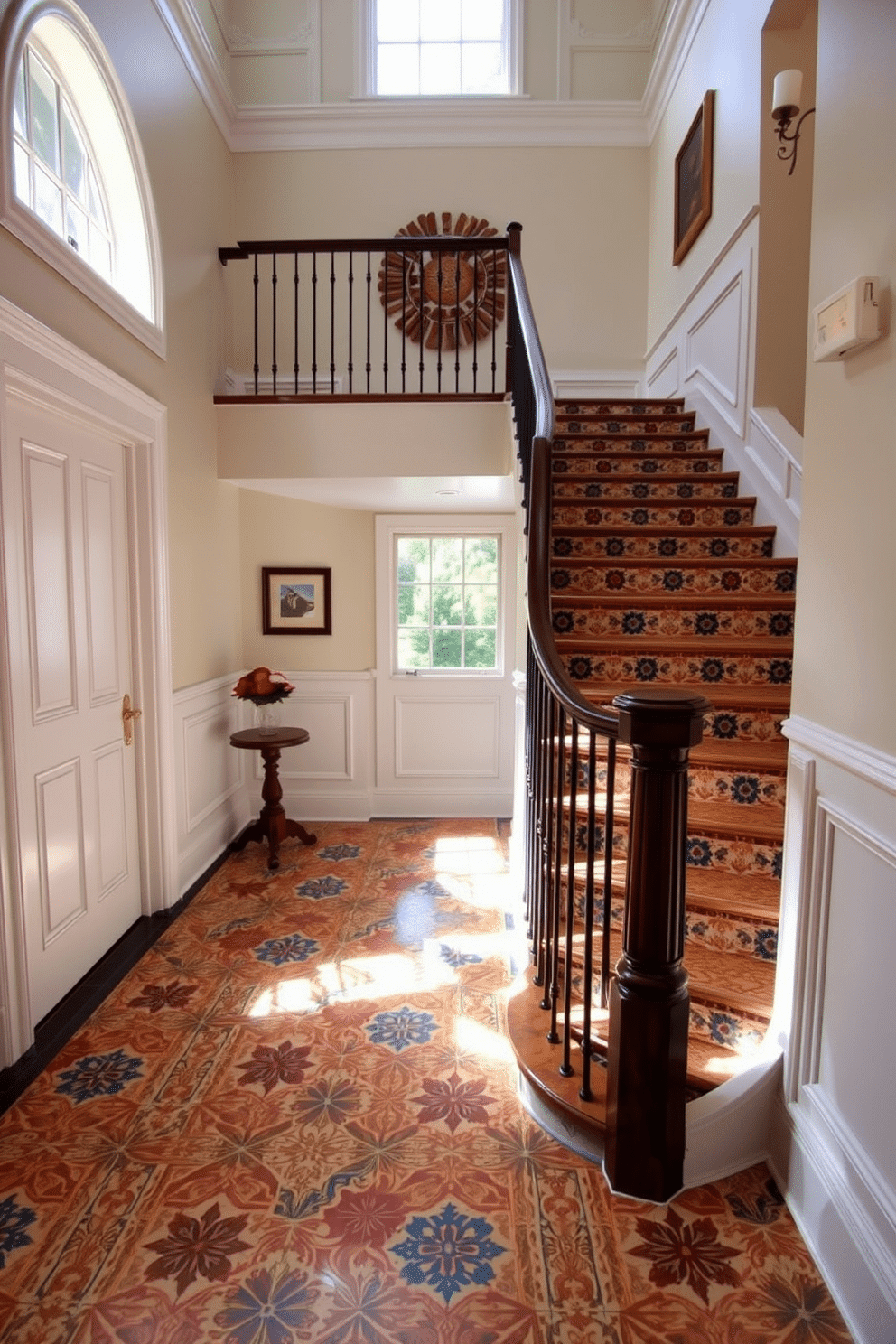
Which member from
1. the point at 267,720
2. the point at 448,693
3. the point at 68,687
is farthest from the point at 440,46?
the point at 68,687

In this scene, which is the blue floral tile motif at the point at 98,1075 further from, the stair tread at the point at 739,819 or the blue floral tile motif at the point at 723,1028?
the stair tread at the point at 739,819

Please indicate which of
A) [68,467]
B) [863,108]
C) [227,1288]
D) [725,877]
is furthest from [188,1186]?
[863,108]

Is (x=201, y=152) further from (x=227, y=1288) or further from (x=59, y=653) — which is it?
(x=227, y=1288)

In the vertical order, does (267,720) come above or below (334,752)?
above

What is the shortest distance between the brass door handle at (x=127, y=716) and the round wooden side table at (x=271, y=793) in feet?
3.09

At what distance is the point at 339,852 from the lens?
451 cm

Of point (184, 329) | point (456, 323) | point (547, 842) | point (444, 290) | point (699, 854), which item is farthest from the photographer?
point (444, 290)

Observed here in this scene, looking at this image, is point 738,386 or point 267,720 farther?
point 267,720

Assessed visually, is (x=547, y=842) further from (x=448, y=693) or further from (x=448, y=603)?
(x=448, y=603)

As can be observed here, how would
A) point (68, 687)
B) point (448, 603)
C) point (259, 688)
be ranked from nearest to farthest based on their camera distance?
1. point (68, 687)
2. point (259, 688)
3. point (448, 603)

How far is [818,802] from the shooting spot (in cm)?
168

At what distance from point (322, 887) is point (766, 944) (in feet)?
7.83

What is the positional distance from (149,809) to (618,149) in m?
5.71

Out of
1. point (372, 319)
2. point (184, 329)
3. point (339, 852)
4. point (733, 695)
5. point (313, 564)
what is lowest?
point (339, 852)
